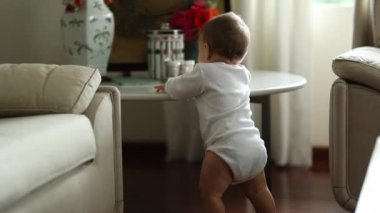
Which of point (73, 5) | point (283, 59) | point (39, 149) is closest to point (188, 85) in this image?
point (39, 149)

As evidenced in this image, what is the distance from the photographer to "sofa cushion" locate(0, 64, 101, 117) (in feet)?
5.98

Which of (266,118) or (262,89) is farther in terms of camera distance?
(266,118)

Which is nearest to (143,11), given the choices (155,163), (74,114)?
(155,163)

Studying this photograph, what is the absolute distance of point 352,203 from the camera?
207 centimetres

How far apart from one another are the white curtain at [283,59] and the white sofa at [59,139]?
1050 mm

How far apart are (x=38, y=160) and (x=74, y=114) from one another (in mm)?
304

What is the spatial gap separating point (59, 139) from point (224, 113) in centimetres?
48

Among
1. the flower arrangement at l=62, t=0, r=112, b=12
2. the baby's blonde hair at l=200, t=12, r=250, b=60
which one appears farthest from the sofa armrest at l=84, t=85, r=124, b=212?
the flower arrangement at l=62, t=0, r=112, b=12

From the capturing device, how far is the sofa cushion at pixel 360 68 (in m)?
1.94

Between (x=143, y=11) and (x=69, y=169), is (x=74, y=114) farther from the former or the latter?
(x=143, y=11)

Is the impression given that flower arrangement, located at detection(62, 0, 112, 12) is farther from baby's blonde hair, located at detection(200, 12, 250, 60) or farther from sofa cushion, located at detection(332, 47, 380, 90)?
sofa cushion, located at detection(332, 47, 380, 90)

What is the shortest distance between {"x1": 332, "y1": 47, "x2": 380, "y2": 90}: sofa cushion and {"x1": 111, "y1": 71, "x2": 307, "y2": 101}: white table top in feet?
0.72

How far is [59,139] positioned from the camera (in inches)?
65.3

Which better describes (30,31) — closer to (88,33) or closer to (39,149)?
(88,33)
